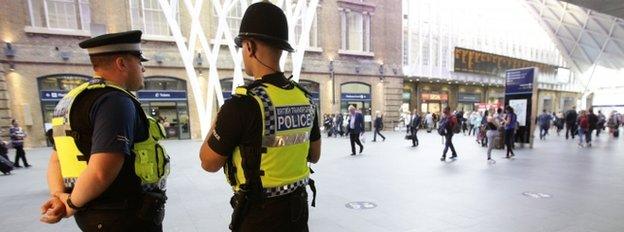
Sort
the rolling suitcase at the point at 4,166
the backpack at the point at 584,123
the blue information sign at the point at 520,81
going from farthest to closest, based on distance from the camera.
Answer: the backpack at the point at 584,123, the blue information sign at the point at 520,81, the rolling suitcase at the point at 4,166

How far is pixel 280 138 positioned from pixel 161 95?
57.1 ft

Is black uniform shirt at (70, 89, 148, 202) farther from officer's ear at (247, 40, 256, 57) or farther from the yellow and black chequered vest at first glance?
officer's ear at (247, 40, 256, 57)

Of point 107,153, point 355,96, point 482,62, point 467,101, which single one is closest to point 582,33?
point 482,62

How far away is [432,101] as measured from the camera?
2748 cm

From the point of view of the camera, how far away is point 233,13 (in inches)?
730

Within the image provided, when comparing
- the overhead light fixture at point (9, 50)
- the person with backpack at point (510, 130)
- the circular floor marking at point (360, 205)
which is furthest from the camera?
the overhead light fixture at point (9, 50)

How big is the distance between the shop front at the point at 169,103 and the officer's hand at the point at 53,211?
54.1 feet

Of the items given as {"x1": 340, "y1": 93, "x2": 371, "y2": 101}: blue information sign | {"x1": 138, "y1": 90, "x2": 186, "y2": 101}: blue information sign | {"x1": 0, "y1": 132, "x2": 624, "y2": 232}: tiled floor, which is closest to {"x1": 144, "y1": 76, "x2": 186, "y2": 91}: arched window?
{"x1": 138, "y1": 90, "x2": 186, "y2": 101}: blue information sign

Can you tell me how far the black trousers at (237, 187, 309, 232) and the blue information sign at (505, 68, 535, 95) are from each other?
1318 cm

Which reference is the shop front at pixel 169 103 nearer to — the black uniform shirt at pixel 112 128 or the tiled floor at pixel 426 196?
the tiled floor at pixel 426 196

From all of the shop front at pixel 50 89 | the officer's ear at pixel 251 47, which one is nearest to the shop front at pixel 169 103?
the shop front at pixel 50 89

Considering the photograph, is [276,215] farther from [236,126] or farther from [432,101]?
[432,101]

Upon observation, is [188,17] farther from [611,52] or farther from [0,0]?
[611,52]

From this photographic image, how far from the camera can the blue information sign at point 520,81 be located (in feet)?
38.3
